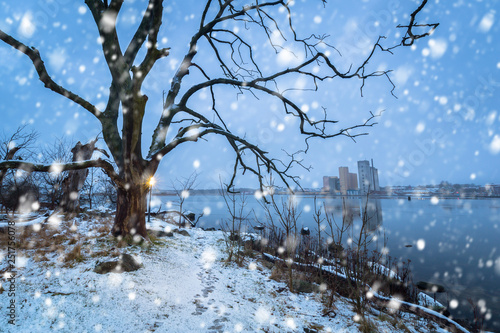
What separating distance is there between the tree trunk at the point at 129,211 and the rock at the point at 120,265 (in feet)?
4.82

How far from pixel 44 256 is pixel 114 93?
13.6 feet

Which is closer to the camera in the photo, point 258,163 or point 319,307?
point 319,307

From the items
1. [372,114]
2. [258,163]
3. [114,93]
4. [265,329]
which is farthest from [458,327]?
[114,93]

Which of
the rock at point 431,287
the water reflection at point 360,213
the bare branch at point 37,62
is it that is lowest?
the rock at point 431,287

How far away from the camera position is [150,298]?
3830mm

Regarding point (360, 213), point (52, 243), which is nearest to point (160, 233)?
point (52, 243)

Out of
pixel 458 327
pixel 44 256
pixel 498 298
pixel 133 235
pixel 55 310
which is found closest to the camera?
pixel 55 310

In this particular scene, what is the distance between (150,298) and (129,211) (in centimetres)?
285

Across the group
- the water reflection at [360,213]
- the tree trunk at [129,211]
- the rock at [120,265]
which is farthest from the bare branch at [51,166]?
the water reflection at [360,213]

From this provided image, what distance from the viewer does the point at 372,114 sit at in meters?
4.49

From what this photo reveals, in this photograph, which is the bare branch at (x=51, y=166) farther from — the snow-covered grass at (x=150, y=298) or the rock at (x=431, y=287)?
the rock at (x=431, y=287)

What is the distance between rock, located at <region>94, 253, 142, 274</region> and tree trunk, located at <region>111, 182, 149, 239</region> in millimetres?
1470

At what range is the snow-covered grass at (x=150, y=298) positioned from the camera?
3.13 m

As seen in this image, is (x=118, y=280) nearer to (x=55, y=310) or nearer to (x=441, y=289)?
(x=55, y=310)
